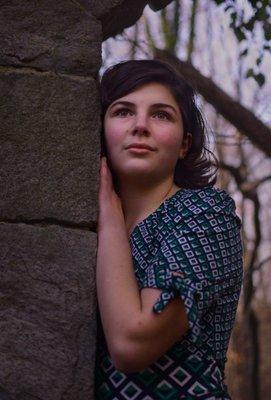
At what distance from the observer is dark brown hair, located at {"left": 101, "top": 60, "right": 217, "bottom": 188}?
5.77 ft

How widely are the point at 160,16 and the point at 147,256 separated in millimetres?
6092

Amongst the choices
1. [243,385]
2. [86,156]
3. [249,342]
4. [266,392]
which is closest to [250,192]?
[249,342]

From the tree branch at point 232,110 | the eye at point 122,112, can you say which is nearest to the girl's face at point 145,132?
the eye at point 122,112

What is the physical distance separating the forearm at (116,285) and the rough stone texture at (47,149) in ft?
0.28

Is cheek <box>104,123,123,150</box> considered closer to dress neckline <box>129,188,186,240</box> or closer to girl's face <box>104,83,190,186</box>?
girl's face <box>104,83,190,186</box>

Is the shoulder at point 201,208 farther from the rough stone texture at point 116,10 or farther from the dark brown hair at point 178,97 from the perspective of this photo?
the rough stone texture at point 116,10

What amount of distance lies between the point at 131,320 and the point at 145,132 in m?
0.51

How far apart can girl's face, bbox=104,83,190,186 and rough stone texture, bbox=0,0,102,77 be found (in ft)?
Answer: 0.45

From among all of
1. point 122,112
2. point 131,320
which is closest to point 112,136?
point 122,112

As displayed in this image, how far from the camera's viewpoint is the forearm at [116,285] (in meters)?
1.43

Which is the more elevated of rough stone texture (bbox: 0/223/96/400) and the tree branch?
rough stone texture (bbox: 0/223/96/400)

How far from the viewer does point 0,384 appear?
1506mm

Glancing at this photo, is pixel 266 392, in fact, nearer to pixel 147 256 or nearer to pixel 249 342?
pixel 249 342

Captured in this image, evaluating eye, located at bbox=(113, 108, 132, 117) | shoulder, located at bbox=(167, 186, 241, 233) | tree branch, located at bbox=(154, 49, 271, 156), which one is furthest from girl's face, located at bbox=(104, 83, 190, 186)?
tree branch, located at bbox=(154, 49, 271, 156)
